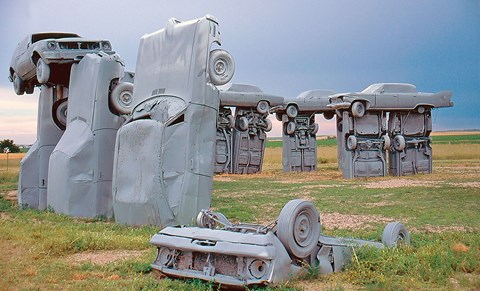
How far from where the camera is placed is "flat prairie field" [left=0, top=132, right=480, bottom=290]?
6207 mm

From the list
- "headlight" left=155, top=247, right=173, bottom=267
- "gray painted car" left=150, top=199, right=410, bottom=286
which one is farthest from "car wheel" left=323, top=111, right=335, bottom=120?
"headlight" left=155, top=247, right=173, bottom=267

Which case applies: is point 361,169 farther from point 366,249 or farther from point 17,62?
point 366,249

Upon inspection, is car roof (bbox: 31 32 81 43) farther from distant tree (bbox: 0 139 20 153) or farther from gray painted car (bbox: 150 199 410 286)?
distant tree (bbox: 0 139 20 153)

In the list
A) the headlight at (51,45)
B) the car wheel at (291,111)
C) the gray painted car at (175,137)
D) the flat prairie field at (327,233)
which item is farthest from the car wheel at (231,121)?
the gray painted car at (175,137)

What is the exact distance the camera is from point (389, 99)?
23.2 metres

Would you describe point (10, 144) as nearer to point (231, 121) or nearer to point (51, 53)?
point (231, 121)

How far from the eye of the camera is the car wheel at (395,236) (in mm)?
7539

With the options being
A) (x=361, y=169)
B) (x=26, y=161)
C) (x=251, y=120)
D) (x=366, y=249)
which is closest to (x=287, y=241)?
(x=366, y=249)

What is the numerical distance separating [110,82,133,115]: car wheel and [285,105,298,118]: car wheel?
52.4 ft

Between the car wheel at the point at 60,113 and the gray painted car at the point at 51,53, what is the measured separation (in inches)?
21.8

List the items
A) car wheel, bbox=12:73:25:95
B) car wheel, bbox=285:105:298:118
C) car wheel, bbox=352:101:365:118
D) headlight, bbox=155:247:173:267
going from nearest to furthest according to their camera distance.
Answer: headlight, bbox=155:247:173:267 < car wheel, bbox=12:73:25:95 < car wheel, bbox=352:101:365:118 < car wheel, bbox=285:105:298:118

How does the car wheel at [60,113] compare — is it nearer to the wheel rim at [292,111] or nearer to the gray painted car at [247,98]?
the gray painted car at [247,98]

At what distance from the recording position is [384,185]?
19109mm

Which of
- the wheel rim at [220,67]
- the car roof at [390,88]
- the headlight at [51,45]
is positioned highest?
the car roof at [390,88]
